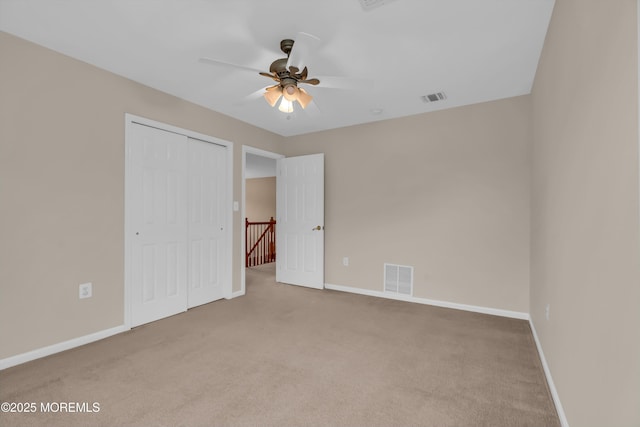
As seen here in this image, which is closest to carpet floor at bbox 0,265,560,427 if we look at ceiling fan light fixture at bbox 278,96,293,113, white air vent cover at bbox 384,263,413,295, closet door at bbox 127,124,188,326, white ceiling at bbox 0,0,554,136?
closet door at bbox 127,124,188,326

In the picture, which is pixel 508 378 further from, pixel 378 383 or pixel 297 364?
pixel 297 364

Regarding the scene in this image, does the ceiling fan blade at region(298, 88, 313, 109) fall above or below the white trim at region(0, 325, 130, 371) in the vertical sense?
above

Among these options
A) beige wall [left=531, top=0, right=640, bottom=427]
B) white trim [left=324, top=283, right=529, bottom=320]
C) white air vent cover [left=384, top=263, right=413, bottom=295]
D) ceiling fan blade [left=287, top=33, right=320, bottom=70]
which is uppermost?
ceiling fan blade [left=287, top=33, right=320, bottom=70]

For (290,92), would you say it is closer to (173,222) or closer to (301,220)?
(173,222)

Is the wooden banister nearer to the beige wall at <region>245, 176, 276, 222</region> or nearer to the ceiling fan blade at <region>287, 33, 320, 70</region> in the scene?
the beige wall at <region>245, 176, 276, 222</region>

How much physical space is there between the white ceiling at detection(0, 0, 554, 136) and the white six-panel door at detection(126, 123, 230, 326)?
28.1 inches

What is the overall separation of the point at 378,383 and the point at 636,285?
1.62 metres

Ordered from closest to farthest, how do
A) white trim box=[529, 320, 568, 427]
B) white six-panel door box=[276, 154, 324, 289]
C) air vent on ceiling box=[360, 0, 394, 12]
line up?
white trim box=[529, 320, 568, 427], air vent on ceiling box=[360, 0, 394, 12], white six-panel door box=[276, 154, 324, 289]

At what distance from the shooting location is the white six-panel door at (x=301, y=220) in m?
4.72

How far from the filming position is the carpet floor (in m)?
1.76

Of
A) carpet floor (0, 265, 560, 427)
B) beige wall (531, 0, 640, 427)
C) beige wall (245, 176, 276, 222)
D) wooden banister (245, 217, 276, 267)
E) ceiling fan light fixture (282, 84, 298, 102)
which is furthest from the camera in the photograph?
beige wall (245, 176, 276, 222)

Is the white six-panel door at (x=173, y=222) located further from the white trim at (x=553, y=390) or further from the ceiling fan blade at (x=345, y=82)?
the white trim at (x=553, y=390)

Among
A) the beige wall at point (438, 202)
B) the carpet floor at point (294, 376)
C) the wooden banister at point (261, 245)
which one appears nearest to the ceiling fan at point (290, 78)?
the beige wall at point (438, 202)

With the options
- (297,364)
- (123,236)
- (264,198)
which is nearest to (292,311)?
(297,364)
